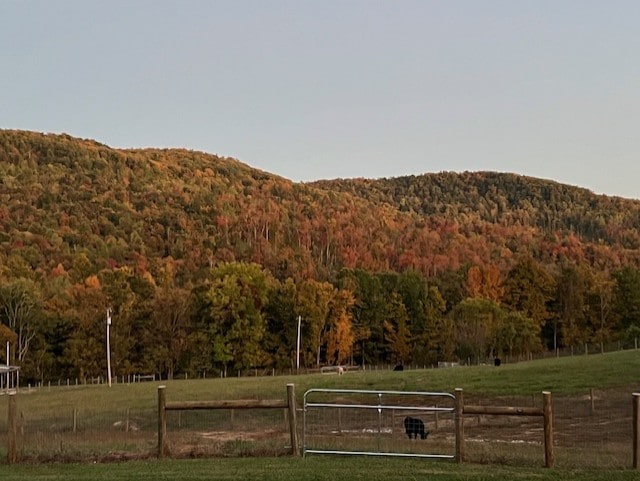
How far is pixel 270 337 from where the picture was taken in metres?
88.5

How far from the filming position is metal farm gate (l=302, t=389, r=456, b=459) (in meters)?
15.9

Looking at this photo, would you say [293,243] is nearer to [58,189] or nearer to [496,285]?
[58,189]

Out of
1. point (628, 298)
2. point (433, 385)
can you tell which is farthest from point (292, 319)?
point (433, 385)

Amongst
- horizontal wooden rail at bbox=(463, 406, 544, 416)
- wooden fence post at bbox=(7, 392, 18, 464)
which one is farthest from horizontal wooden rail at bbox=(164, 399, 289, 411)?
horizontal wooden rail at bbox=(463, 406, 544, 416)

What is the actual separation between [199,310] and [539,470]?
246ft

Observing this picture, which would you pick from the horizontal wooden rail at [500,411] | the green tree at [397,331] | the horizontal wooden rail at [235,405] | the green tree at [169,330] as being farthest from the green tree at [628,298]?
the horizontal wooden rail at [235,405]

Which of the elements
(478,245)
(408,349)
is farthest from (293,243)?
(408,349)

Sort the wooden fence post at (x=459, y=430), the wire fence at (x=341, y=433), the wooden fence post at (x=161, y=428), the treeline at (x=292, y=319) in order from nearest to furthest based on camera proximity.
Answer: the wooden fence post at (x=459, y=430), the wooden fence post at (x=161, y=428), the wire fence at (x=341, y=433), the treeline at (x=292, y=319)

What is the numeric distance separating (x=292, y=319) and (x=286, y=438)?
67765mm

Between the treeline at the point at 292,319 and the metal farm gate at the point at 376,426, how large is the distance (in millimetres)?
45766

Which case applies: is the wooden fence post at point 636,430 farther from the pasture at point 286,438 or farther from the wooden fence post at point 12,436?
the wooden fence post at point 12,436

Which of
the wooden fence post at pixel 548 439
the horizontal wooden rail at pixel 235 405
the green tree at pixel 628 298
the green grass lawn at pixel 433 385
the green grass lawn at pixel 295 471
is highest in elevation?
the green tree at pixel 628 298

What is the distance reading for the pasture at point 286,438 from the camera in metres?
14.2

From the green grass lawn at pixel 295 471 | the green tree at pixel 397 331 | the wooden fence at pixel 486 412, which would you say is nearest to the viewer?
the green grass lawn at pixel 295 471
